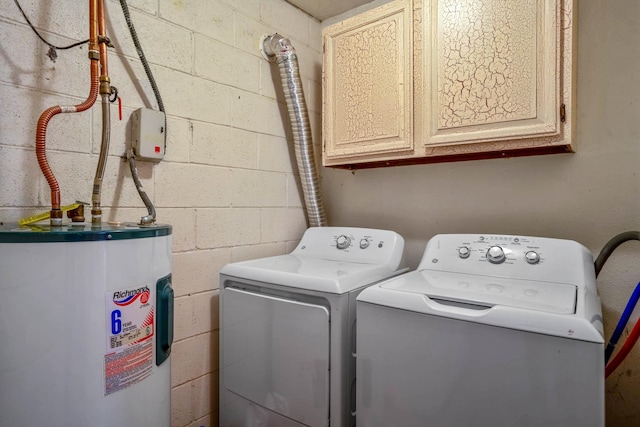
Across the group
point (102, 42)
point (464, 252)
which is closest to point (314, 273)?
point (464, 252)

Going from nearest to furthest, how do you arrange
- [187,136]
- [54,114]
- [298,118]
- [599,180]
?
1. [54,114]
2. [599,180]
3. [187,136]
4. [298,118]

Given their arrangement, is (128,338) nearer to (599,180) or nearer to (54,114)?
(54,114)

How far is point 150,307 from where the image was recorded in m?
0.97

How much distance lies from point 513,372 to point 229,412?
3.72 feet

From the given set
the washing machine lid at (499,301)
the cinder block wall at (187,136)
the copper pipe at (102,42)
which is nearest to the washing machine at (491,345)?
the washing machine lid at (499,301)

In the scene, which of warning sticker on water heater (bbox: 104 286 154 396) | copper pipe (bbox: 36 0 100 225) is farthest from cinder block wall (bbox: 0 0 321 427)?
warning sticker on water heater (bbox: 104 286 154 396)

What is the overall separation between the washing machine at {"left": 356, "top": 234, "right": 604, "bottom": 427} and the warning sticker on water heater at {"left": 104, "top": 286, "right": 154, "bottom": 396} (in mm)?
611

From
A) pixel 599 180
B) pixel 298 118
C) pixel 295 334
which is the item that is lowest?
pixel 295 334

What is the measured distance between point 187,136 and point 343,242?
0.83 meters

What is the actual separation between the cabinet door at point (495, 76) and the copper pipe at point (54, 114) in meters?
1.16

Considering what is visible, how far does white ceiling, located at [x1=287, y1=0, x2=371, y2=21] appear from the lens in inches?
77.1

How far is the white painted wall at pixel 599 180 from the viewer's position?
51.5 inches

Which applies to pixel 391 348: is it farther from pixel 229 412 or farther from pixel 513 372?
pixel 229 412

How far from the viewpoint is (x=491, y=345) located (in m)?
0.90
